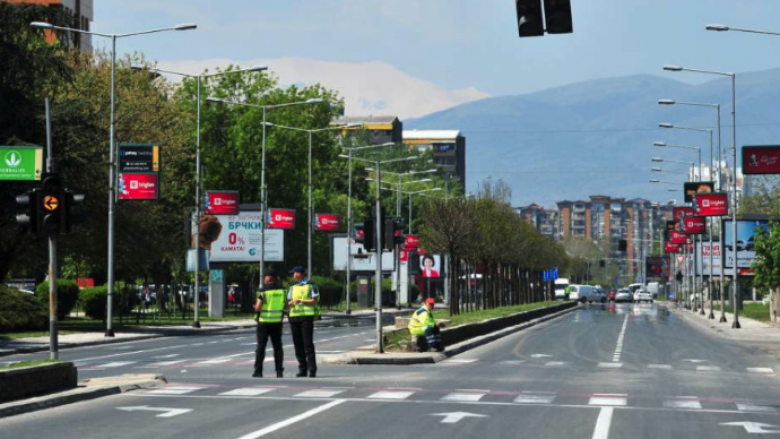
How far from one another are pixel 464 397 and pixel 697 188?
58419 mm

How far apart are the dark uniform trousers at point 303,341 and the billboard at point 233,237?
5493cm

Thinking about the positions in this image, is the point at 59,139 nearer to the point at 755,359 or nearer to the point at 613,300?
the point at 755,359

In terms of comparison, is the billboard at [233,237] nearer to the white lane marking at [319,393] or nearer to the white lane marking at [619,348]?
Result: the white lane marking at [619,348]

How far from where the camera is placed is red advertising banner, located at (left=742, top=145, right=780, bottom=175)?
47812 mm

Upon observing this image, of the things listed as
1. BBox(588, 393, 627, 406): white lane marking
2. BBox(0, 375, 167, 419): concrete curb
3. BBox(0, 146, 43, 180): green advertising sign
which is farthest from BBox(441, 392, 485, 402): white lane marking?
BBox(0, 146, 43, 180): green advertising sign

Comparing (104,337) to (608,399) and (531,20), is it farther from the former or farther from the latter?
(531,20)

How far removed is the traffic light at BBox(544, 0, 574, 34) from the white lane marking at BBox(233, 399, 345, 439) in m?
5.44

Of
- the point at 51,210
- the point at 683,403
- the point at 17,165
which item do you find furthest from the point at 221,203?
the point at 683,403

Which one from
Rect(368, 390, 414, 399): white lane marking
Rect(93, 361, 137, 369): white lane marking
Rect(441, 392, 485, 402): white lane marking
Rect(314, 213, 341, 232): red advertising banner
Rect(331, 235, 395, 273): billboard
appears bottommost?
Rect(93, 361, 137, 369): white lane marking

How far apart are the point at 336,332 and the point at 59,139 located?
12299mm

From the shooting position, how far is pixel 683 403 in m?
22.1

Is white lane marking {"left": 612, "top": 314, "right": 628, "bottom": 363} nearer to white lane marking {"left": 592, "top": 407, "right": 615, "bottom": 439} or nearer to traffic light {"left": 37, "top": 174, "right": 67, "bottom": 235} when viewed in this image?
white lane marking {"left": 592, "top": 407, "right": 615, "bottom": 439}

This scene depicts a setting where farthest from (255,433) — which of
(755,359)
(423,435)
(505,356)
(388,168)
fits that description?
(388,168)

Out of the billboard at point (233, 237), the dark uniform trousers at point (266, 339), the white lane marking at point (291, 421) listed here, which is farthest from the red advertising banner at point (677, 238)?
the white lane marking at point (291, 421)
